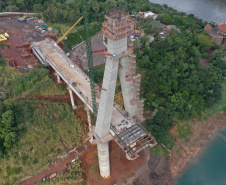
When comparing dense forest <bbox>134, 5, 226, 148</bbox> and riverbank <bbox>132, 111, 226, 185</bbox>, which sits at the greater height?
dense forest <bbox>134, 5, 226, 148</bbox>

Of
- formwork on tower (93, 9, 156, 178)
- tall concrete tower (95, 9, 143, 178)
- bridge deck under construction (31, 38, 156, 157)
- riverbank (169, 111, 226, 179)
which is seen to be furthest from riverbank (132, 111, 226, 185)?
bridge deck under construction (31, 38, 156, 157)

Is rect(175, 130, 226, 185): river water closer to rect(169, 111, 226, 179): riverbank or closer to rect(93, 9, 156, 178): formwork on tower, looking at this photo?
rect(169, 111, 226, 179): riverbank

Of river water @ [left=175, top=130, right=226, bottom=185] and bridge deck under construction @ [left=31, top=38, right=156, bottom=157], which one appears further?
river water @ [left=175, top=130, right=226, bottom=185]

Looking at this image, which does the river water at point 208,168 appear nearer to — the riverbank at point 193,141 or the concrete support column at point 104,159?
the riverbank at point 193,141

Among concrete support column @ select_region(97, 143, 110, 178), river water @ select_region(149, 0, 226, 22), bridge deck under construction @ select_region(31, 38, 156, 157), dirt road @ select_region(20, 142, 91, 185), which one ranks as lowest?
dirt road @ select_region(20, 142, 91, 185)

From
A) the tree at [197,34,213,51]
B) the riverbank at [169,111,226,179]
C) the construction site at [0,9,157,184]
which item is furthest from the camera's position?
the tree at [197,34,213,51]

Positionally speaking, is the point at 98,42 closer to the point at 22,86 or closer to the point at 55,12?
the point at 55,12

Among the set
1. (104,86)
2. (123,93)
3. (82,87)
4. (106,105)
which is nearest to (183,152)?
(123,93)

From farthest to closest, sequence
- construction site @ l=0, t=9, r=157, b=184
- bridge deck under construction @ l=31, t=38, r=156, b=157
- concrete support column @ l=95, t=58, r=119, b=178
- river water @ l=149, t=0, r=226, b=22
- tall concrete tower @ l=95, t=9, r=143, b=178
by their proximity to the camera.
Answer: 1. river water @ l=149, t=0, r=226, b=22
2. bridge deck under construction @ l=31, t=38, r=156, b=157
3. concrete support column @ l=95, t=58, r=119, b=178
4. construction site @ l=0, t=9, r=157, b=184
5. tall concrete tower @ l=95, t=9, r=143, b=178
